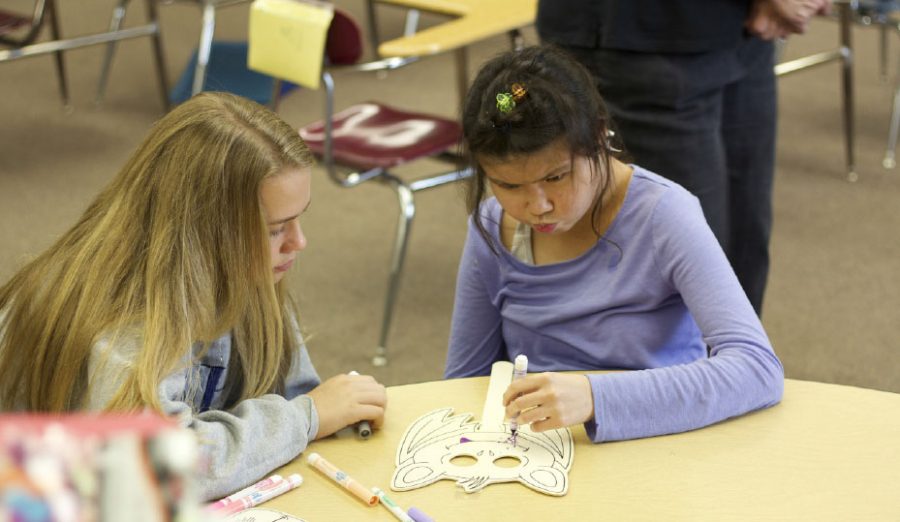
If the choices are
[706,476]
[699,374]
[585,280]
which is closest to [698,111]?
[585,280]

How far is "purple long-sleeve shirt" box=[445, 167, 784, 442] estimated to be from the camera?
1175mm

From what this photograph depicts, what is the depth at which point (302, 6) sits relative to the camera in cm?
254

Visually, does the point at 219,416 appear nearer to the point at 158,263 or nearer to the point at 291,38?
the point at 158,263

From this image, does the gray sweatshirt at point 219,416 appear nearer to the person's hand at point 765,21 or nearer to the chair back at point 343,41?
the person's hand at point 765,21

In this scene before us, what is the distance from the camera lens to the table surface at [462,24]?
255cm

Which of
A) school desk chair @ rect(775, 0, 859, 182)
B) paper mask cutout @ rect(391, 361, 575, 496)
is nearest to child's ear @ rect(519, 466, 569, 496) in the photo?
paper mask cutout @ rect(391, 361, 575, 496)

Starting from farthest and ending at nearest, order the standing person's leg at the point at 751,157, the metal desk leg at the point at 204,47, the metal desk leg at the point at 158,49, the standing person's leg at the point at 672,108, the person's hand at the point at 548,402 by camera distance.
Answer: the metal desk leg at the point at 158,49
the metal desk leg at the point at 204,47
the standing person's leg at the point at 751,157
the standing person's leg at the point at 672,108
the person's hand at the point at 548,402

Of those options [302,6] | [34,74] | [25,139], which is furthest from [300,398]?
[34,74]

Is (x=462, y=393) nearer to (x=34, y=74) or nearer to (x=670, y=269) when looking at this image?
(x=670, y=269)

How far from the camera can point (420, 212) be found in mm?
3594

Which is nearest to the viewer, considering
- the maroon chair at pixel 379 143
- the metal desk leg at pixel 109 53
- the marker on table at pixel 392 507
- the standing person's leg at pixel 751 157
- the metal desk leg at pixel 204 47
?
the marker on table at pixel 392 507

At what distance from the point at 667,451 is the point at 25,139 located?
3.53 metres

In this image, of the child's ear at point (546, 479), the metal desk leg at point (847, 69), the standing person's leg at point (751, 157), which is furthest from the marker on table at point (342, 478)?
the metal desk leg at point (847, 69)

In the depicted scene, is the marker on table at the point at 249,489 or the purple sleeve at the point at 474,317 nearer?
the marker on table at the point at 249,489
